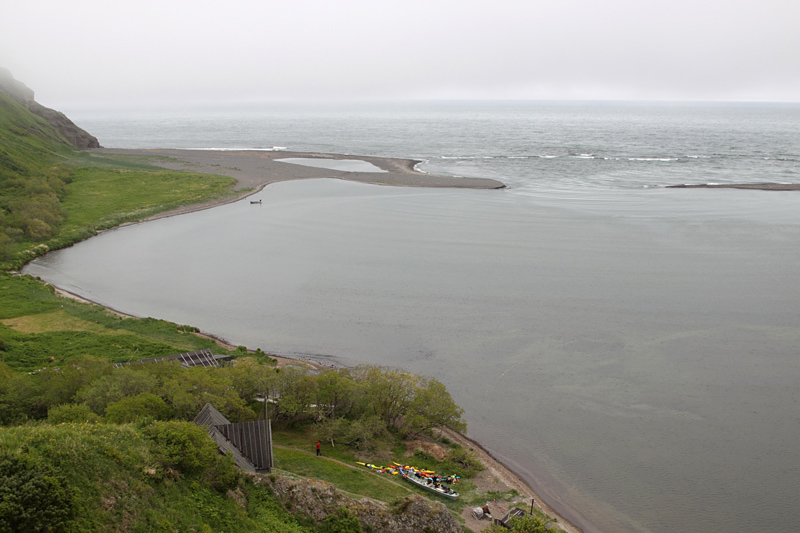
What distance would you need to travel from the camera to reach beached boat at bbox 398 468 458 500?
2730 centimetres

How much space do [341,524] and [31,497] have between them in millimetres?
9962

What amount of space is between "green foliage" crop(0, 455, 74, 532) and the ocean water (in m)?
21.9

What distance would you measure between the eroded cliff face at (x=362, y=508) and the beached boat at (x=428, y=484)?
19.1ft

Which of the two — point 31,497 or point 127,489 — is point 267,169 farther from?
point 31,497

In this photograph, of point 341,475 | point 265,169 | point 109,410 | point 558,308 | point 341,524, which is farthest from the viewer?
point 265,169

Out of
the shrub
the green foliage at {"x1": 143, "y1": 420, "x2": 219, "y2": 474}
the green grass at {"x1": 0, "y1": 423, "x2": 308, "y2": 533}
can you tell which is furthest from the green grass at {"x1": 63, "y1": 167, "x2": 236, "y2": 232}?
the green grass at {"x1": 0, "y1": 423, "x2": 308, "y2": 533}

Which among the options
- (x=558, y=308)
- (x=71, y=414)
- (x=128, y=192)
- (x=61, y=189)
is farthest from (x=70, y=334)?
(x=128, y=192)

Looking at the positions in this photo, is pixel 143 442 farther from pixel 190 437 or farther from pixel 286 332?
pixel 286 332

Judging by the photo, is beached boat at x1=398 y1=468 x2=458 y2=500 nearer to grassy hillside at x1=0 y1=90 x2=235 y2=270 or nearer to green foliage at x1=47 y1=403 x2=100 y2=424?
green foliage at x1=47 y1=403 x2=100 y2=424

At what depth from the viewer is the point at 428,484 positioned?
91.5 ft

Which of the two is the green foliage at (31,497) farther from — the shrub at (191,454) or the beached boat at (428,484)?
the beached boat at (428,484)

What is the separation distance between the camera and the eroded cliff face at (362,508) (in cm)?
2059

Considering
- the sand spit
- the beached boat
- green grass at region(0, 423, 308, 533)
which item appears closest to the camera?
green grass at region(0, 423, 308, 533)

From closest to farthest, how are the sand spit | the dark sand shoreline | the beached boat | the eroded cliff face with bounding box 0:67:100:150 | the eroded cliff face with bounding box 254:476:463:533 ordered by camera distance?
the eroded cliff face with bounding box 254:476:463:533 < the beached boat < the dark sand shoreline < the sand spit < the eroded cliff face with bounding box 0:67:100:150
